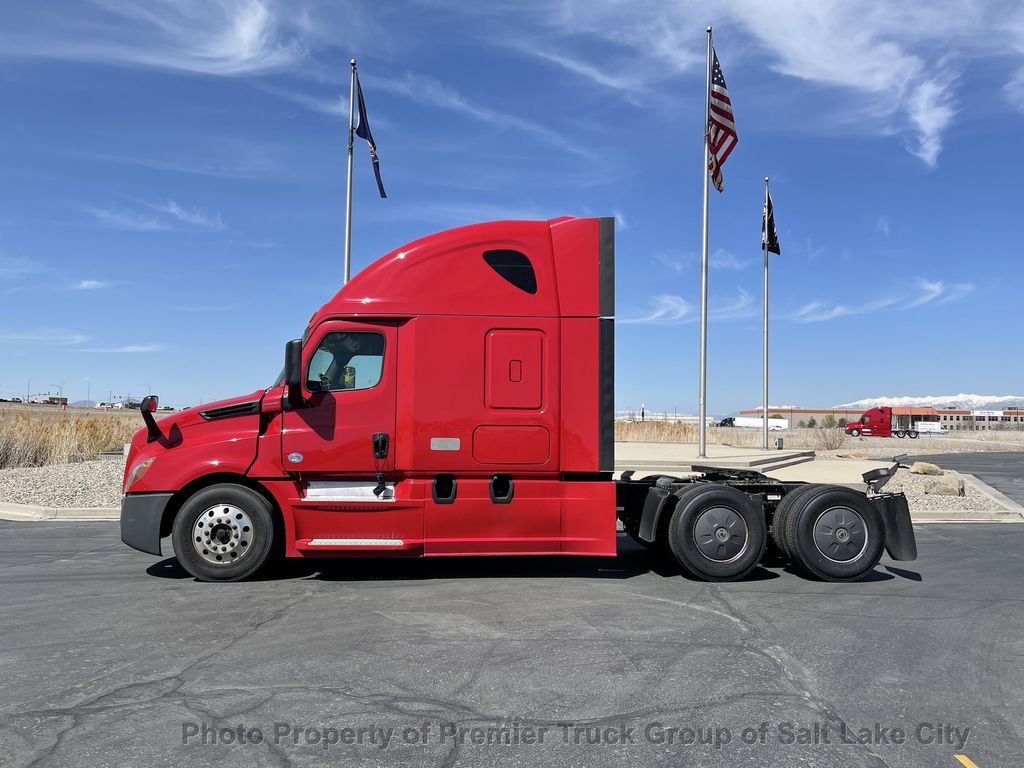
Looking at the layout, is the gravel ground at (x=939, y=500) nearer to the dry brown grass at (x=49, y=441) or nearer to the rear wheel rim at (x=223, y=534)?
the rear wheel rim at (x=223, y=534)

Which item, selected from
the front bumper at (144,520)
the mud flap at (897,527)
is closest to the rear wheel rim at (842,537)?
the mud flap at (897,527)

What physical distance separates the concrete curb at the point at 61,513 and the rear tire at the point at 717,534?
356 inches

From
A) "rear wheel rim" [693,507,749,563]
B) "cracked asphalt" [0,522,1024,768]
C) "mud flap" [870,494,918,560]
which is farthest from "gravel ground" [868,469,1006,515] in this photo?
"rear wheel rim" [693,507,749,563]

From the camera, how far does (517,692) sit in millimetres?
4473

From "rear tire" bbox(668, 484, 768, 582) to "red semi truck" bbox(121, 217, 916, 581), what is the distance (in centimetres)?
2

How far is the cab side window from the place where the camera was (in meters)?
7.45

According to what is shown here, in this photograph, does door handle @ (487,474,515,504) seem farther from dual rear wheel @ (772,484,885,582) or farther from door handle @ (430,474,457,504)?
dual rear wheel @ (772,484,885,582)

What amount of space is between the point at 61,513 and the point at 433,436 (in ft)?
26.6

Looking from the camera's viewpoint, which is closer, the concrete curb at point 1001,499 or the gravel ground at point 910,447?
the concrete curb at point 1001,499

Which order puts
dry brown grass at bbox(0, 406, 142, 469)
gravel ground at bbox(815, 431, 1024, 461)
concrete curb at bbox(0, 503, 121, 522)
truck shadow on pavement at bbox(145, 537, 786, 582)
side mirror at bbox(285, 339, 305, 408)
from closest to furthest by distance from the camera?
side mirror at bbox(285, 339, 305, 408)
truck shadow on pavement at bbox(145, 537, 786, 582)
concrete curb at bbox(0, 503, 121, 522)
dry brown grass at bbox(0, 406, 142, 469)
gravel ground at bbox(815, 431, 1024, 461)

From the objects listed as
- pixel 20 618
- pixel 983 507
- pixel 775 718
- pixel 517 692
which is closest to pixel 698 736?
pixel 775 718

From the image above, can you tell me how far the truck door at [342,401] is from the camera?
7.36 meters

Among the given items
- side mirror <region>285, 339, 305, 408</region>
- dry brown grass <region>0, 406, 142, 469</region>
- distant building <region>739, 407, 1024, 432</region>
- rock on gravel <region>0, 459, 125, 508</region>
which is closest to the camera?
side mirror <region>285, 339, 305, 408</region>

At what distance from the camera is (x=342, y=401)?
24.3 feet
